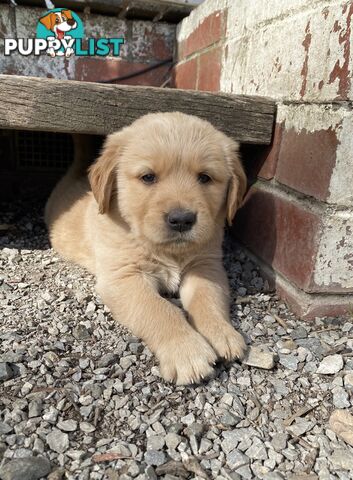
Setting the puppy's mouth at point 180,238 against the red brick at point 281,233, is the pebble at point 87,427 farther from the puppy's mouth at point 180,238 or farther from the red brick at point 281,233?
the red brick at point 281,233

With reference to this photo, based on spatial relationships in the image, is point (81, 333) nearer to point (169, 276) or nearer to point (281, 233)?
point (169, 276)

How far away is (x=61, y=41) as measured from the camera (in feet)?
13.6

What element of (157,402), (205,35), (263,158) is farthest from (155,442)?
(205,35)

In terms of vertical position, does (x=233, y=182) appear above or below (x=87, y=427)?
above

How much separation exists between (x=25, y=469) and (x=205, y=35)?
11.4ft

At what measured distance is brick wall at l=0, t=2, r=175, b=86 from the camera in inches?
158

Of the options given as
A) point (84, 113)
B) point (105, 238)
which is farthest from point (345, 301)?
point (84, 113)

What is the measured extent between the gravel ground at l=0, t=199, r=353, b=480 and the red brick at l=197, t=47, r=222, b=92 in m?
1.97

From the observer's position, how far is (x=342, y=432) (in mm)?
1566

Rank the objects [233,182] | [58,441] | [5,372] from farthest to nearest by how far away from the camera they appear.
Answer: [233,182], [5,372], [58,441]

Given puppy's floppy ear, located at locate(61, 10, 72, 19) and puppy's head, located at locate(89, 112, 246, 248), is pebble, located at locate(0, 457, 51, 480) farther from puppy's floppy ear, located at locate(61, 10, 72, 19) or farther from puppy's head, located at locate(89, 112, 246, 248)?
puppy's floppy ear, located at locate(61, 10, 72, 19)

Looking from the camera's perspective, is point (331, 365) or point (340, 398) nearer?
point (340, 398)

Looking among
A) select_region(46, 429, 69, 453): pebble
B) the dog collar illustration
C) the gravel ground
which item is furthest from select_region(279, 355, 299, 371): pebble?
the dog collar illustration

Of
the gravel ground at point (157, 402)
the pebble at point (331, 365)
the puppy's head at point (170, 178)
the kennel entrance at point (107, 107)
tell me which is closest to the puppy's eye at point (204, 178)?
the puppy's head at point (170, 178)
